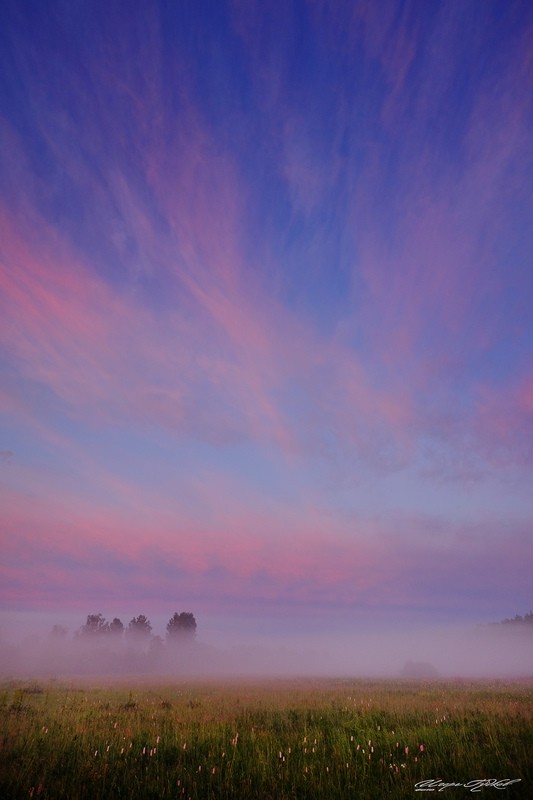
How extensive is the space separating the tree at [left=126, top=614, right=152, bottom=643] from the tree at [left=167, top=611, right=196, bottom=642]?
809 cm

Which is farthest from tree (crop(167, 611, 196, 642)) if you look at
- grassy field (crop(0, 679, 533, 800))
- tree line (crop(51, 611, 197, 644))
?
grassy field (crop(0, 679, 533, 800))

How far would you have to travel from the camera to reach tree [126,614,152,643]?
5742 inches

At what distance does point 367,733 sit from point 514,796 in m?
4.94

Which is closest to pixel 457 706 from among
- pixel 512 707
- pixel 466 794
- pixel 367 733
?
pixel 512 707

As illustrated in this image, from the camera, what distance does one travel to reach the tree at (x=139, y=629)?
14585cm

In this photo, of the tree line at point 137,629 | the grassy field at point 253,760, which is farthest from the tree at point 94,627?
the grassy field at point 253,760

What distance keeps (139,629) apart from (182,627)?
15.6m

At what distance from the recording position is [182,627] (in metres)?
152

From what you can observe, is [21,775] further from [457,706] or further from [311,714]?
[457,706]

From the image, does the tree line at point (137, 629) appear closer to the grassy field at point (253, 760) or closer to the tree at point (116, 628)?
the tree at point (116, 628)

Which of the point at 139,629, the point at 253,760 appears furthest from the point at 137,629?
the point at 253,760

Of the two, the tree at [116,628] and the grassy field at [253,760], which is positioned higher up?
the tree at [116,628]

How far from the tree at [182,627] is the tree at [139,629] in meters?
8.09

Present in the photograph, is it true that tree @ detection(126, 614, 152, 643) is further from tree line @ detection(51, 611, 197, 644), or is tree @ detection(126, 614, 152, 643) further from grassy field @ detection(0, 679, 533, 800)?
grassy field @ detection(0, 679, 533, 800)
